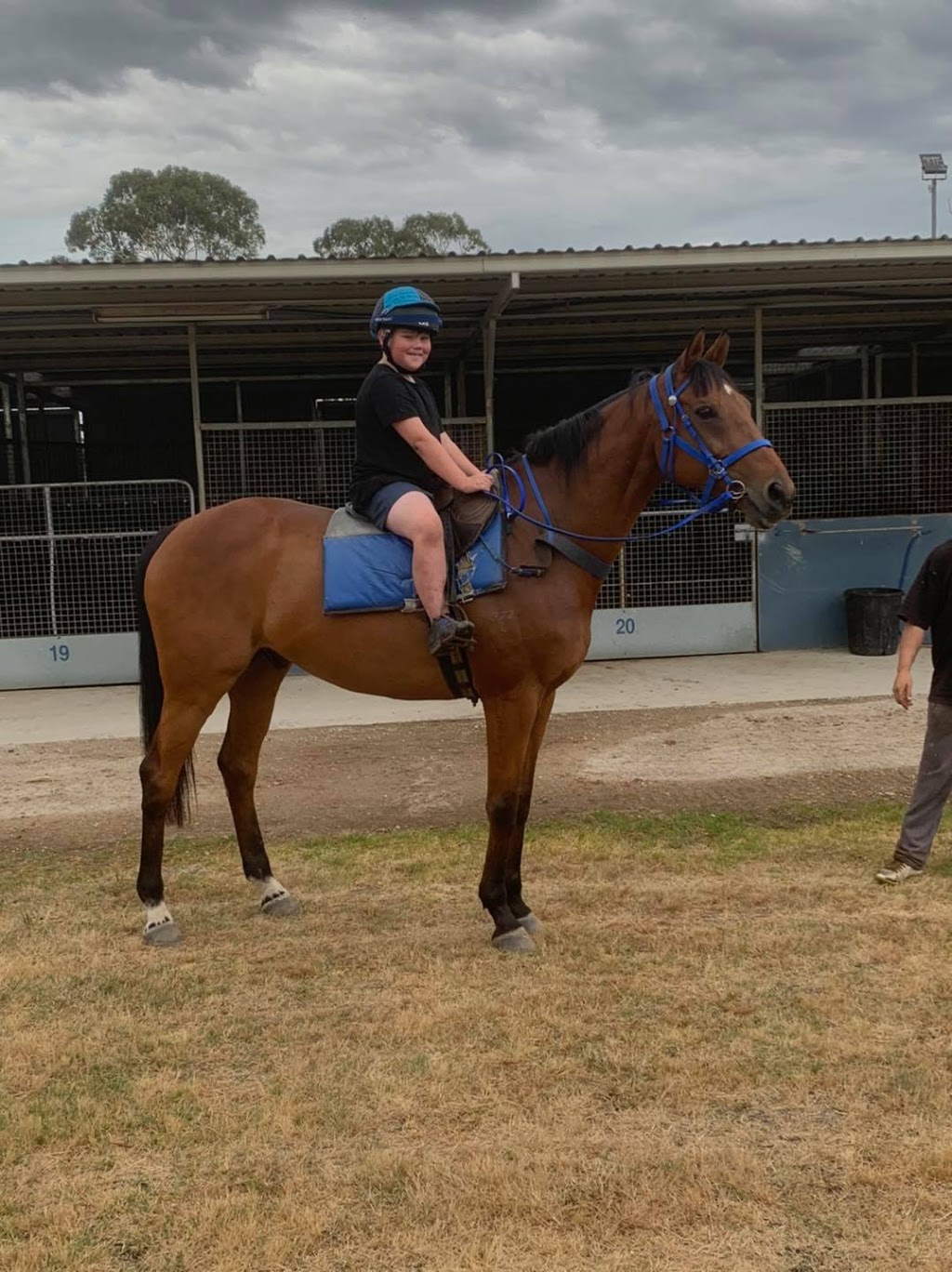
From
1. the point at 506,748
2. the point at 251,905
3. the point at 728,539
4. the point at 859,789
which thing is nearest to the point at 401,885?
the point at 251,905

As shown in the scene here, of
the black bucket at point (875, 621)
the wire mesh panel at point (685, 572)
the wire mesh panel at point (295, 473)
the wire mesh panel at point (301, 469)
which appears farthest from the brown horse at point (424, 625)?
the black bucket at point (875, 621)

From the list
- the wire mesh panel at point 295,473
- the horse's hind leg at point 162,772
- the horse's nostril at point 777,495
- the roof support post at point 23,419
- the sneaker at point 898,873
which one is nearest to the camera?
the horse's nostril at point 777,495

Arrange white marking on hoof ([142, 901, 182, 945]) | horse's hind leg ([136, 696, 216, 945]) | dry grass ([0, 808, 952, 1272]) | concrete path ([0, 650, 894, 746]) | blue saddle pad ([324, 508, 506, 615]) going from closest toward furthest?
dry grass ([0, 808, 952, 1272]) < blue saddle pad ([324, 508, 506, 615]) < white marking on hoof ([142, 901, 182, 945]) < horse's hind leg ([136, 696, 216, 945]) < concrete path ([0, 650, 894, 746])

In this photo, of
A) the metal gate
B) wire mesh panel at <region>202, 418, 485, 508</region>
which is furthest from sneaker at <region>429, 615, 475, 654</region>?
wire mesh panel at <region>202, 418, 485, 508</region>

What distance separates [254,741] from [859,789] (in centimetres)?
349

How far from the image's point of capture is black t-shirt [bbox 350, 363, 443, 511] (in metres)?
3.65

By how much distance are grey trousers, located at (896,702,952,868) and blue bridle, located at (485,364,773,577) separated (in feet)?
5.03

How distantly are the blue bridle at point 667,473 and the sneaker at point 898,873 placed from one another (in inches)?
71.3

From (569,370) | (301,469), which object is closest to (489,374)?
(301,469)

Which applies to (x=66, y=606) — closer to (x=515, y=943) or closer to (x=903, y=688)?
(x=515, y=943)

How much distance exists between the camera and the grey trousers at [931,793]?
14.1ft

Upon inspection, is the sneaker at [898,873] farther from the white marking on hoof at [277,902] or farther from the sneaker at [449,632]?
the white marking on hoof at [277,902]

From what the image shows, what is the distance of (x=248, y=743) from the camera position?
14.3 ft

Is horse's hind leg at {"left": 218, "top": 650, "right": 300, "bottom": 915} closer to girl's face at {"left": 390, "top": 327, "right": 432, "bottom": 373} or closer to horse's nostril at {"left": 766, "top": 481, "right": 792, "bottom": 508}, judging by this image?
girl's face at {"left": 390, "top": 327, "right": 432, "bottom": 373}
